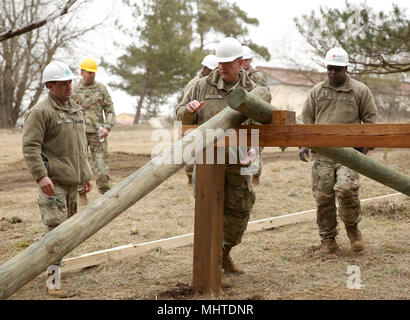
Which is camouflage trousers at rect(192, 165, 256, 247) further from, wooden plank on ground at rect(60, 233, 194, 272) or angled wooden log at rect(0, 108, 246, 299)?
wooden plank on ground at rect(60, 233, 194, 272)

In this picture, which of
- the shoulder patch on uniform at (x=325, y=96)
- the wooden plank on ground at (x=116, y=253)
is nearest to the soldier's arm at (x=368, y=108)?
the shoulder patch on uniform at (x=325, y=96)

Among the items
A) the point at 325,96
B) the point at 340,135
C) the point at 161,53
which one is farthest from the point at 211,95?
the point at 161,53

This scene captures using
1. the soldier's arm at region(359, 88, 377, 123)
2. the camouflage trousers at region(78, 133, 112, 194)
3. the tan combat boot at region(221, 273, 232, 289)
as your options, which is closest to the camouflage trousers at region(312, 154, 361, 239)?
the soldier's arm at region(359, 88, 377, 123)

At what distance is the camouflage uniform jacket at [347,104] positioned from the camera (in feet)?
20.4

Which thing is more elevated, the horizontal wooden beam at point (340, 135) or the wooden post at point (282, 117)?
the wooden post at point (282, 117)

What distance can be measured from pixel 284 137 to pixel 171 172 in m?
1.05

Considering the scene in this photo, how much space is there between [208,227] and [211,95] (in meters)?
1.20

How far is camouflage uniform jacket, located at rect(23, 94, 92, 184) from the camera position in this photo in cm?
485

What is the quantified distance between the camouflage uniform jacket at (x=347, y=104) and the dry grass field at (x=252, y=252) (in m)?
1.45

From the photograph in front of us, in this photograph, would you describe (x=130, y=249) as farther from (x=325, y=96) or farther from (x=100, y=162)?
(x=100, y=162)

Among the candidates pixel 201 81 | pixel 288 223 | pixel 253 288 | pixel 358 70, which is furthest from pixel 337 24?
pixel 253 288

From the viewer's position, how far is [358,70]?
1279 centimetres

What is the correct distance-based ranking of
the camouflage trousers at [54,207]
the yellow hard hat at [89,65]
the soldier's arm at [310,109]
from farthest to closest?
the yellow hard hat at [89,65], the soldier's arm at [310,109], the camouflage trousers at [54,207]

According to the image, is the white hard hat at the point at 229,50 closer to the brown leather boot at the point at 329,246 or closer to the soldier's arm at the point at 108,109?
the brown leather boot at the point at 329,246
